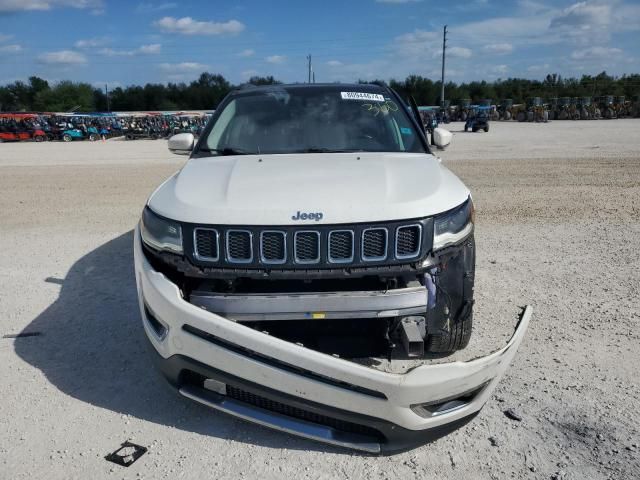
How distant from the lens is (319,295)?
266 centimetres

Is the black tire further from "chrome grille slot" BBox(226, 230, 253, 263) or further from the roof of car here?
the roof of car

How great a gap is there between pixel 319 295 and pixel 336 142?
1751 mm

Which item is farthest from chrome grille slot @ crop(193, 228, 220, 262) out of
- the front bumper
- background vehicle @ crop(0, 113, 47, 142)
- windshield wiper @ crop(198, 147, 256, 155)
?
background vehicle @ crop(0, 113, 47, 142)

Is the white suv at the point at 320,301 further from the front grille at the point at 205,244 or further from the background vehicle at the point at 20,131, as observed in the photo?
the background vehicle at the point at 20,131

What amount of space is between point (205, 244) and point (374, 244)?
2.80 ft

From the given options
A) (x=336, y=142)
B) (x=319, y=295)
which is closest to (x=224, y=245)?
(x=319, y=295)

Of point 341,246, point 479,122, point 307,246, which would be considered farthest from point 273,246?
point 479,122

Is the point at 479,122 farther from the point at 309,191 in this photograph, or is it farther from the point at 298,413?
the point at 298,413

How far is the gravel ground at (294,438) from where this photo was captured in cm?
270

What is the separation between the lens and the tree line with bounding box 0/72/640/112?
207ft

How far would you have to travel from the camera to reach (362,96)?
179 inches

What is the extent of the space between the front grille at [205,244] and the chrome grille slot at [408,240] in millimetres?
919

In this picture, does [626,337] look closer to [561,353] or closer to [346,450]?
[561,353]

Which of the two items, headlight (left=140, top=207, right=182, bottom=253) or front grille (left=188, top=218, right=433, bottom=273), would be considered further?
headlight (left=140, top=207, right=182, bottom=253)
